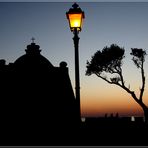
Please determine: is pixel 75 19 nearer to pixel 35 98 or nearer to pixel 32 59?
pixel 35 98

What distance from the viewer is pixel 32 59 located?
26031mm

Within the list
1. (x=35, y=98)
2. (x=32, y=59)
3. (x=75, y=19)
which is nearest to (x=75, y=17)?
(x=75, y=19)

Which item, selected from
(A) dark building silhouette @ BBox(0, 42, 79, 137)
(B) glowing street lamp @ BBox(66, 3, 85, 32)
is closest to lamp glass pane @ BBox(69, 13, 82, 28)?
(B) glowing street lamp @ BBox(66, 3, 85, 32)

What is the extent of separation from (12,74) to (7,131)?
17.4 feet

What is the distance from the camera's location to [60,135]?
62.3 feet

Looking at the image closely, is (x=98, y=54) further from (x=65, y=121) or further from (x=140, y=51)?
(x=65, y=121)

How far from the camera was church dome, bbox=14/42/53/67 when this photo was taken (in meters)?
24.5

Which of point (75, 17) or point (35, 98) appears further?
point (35, 98)

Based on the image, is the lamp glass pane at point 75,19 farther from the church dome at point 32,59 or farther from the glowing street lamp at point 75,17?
the church dome at point 32,59

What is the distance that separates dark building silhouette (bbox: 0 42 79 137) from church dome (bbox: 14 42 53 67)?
1.17 ft

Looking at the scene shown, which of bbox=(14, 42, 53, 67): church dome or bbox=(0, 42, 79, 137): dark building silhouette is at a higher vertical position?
bbox=(14, 42, 53, 67): church dome

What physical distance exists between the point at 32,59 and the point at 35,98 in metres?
5.35

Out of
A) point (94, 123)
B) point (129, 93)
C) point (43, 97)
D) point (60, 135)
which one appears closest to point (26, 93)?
point (43, 97)

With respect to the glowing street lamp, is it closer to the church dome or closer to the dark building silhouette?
the dark building silhouette
